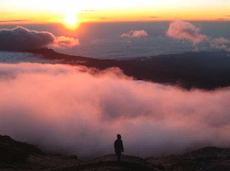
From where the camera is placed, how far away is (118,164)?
2906 centimetres

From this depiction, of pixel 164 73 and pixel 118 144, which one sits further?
pixel 164 73

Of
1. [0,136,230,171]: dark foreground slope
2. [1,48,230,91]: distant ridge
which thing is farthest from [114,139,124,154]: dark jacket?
[1,48,230,91]: distant ridge

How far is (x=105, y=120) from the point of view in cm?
9456

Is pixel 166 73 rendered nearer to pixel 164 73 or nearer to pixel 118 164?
pixel 164 73

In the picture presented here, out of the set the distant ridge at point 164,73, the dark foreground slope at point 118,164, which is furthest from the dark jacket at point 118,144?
the distant ridge at point 164,73

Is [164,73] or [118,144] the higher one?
[164,73]

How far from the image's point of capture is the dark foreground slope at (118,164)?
29294mm

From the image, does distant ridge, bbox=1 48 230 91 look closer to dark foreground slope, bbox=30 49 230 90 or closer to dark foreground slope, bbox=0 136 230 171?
dark foreground slope, bbox=30 49 230 90

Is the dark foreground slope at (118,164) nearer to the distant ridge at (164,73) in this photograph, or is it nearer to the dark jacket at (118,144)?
the dark jacket at (118,144)

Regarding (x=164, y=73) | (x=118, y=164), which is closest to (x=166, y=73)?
(x=164, y=73)

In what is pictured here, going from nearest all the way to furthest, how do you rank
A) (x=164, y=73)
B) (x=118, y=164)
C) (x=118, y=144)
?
(x=118, y=144) < (x=118, y=164) < (x=164, y=73)

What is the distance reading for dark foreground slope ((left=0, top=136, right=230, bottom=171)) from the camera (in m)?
29.3

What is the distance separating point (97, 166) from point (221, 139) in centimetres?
4296

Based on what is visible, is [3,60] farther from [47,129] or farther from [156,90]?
[47,129]
